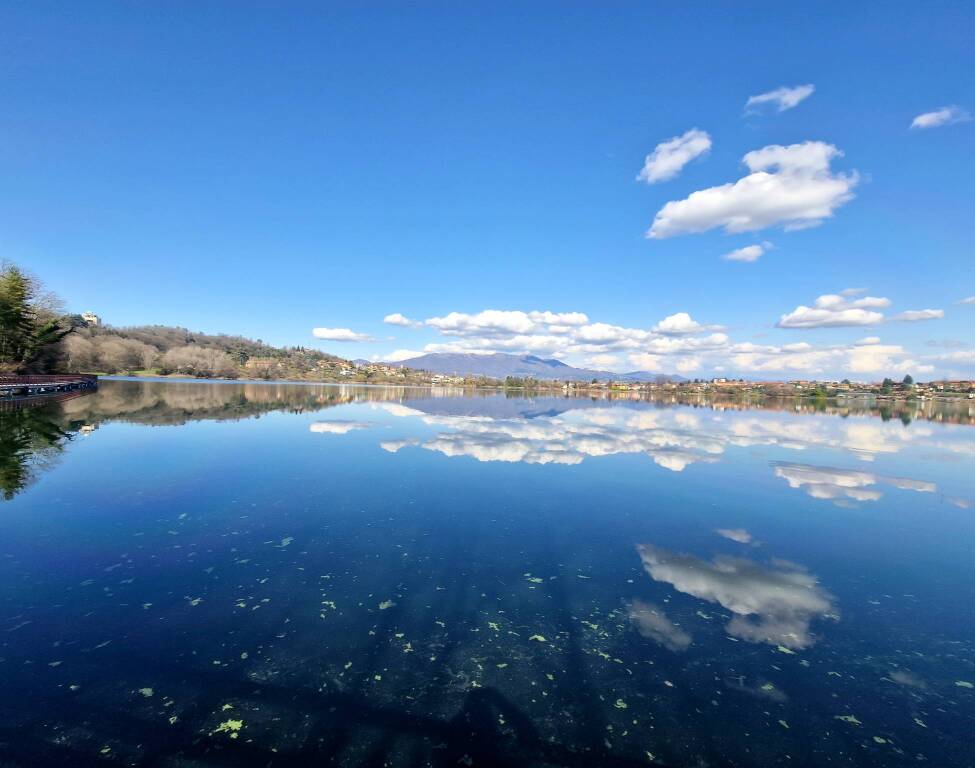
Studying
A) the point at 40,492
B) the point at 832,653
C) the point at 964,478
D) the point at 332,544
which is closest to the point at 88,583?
the point at 332,544

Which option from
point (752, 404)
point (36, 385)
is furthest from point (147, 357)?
point (752, 404)

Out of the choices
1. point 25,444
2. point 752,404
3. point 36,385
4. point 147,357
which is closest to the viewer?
point 25,444

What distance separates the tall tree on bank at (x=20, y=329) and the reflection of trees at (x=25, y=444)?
24.7 meters

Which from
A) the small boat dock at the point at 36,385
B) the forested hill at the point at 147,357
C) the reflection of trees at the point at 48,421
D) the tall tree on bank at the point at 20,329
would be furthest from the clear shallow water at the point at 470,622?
the forested hill at the point at 147,357

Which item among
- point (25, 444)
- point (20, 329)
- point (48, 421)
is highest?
point (20, 329)

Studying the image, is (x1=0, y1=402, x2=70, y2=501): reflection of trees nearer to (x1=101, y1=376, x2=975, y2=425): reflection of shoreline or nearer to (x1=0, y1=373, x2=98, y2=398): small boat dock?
(x1=0, y1=373, x2=98, y2=398): small boat dock

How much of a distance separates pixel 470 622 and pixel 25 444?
25028 millimetres

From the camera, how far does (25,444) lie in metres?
20.6

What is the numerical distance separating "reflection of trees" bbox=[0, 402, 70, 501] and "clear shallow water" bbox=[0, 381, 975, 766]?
0.37 meters

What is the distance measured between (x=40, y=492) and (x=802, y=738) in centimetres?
1978

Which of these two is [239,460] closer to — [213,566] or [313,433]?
[313,433]

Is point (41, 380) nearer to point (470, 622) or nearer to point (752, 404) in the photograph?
→ point (470, 622)

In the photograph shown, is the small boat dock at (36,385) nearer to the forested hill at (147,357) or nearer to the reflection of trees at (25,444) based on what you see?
the reflection of trees at (25,444)

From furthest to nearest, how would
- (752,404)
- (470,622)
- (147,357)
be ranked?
1. (147,357)
2. (752,404)
3. (470,622)
